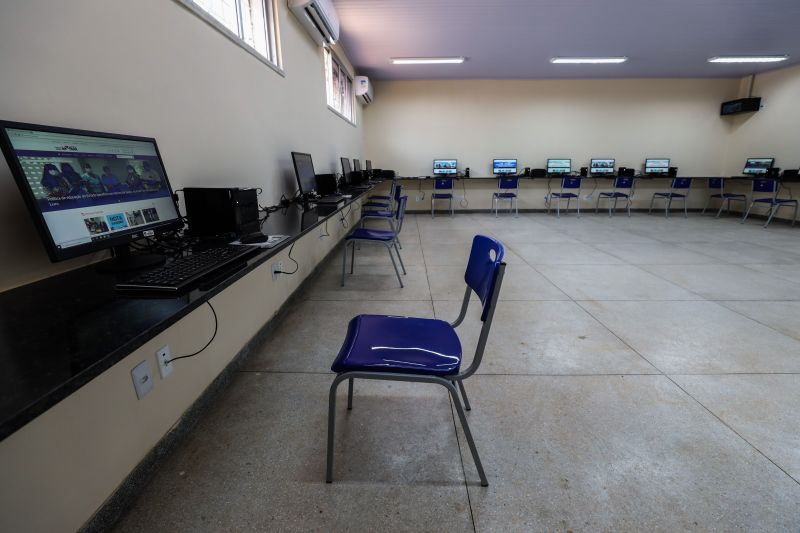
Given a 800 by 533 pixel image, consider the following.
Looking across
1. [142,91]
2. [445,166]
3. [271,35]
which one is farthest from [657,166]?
[142,91]

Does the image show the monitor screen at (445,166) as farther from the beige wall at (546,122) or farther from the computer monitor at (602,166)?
the computer monitor at (602,166)

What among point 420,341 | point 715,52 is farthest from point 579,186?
point 420,341

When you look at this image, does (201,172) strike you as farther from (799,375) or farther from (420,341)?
(799,375)

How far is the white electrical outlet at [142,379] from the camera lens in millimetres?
1356

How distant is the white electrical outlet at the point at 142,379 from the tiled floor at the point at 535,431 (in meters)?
0.33

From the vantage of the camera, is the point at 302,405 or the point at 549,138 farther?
the point at 549,138

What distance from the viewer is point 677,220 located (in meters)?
7.68

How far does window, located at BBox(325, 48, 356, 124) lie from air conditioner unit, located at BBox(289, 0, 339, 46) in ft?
2.59

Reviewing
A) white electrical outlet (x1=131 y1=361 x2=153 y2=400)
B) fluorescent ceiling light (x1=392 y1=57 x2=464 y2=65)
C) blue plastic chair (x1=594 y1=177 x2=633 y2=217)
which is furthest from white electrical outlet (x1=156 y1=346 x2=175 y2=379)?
blue plastic chair (x1=594 y1=177 x2=633 y2=217)

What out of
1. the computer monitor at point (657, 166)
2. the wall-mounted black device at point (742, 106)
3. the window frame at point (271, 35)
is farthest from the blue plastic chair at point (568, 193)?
the window frame at point (271, 35)

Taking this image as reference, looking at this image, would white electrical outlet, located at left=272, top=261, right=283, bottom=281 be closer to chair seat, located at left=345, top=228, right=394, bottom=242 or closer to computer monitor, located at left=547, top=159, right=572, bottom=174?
chair seat, located at left=345, top=228, right=394, bottom=242

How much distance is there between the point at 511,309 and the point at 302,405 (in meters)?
1.89

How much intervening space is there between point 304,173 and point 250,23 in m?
1.14

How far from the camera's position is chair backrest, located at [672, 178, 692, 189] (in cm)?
809
